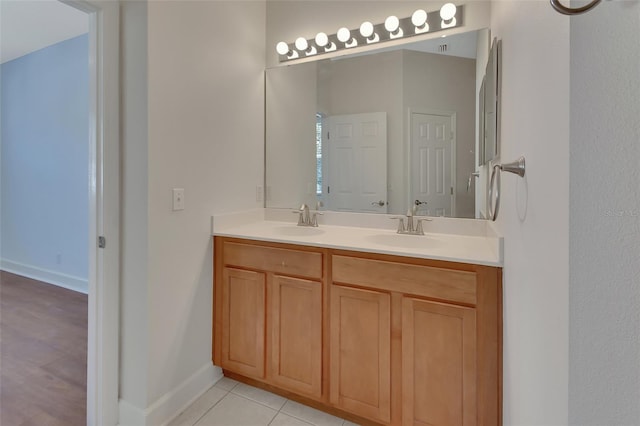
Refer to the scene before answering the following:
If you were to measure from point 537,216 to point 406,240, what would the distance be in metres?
1.12

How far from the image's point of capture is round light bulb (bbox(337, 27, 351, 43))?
2045 mm

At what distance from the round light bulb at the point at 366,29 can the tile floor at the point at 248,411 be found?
7.34 ft

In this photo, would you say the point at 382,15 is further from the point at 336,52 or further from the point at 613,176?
the point at 613,176

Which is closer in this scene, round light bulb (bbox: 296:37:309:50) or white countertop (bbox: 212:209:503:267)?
white countertop (bbox: 212:209:503:267)

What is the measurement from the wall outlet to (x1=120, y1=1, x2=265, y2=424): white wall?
0.03m

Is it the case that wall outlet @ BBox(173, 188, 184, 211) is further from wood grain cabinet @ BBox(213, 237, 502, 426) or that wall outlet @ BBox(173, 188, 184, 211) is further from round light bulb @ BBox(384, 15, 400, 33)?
round light bulb @ BBox(384, 15, 400, 33)

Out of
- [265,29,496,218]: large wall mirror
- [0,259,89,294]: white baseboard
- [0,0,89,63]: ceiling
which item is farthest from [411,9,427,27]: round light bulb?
[0,259,89,294]: white baseboard

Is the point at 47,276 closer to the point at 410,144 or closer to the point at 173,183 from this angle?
the point at 173,183

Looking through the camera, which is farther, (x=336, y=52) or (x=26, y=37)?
(x=26, y=37)

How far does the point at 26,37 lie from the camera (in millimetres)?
3174

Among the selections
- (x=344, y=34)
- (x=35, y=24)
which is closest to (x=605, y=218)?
(x=344, y=34)

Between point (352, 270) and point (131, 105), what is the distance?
130 centimetres

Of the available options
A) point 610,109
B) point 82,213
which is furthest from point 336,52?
point 82,213

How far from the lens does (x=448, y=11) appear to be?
176 centimetres
